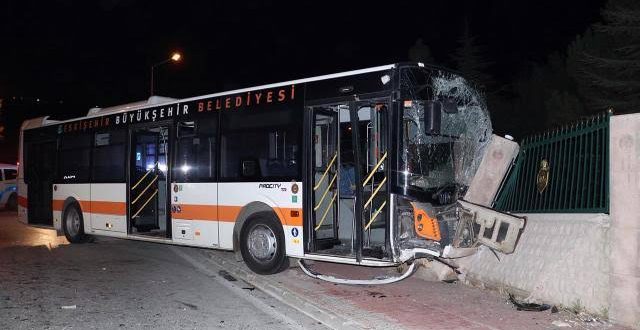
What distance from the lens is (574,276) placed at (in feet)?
22.2

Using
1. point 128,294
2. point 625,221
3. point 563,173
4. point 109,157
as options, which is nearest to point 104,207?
point 109,157

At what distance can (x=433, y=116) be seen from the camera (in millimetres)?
7422

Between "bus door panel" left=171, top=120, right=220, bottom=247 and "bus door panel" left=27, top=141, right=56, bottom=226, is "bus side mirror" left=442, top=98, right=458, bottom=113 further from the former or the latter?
"bus door panel" left=27, top=141, right=56, bottom=226

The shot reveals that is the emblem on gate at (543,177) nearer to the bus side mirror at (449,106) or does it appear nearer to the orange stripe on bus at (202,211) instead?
the bus side mirror at (449,106)

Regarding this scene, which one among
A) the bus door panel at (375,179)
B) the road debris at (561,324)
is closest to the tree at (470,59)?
the bus door panel at (375,179)

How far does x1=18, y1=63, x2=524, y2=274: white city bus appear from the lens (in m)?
7.62

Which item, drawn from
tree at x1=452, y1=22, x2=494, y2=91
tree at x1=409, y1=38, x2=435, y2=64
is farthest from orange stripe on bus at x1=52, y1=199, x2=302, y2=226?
tree at x1=452, y1=22, x2=494, y2=91

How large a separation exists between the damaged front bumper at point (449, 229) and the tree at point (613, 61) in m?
18.8

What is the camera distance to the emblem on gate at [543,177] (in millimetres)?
7852

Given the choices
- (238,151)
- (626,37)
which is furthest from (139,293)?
(626,37)

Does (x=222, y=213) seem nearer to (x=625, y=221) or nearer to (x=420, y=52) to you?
(x=625, y=221)

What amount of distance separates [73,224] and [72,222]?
0.19ft

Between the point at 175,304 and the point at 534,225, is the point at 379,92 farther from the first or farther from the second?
the point at 175,304

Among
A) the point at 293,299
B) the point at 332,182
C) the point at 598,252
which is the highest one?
the point at 332,182
